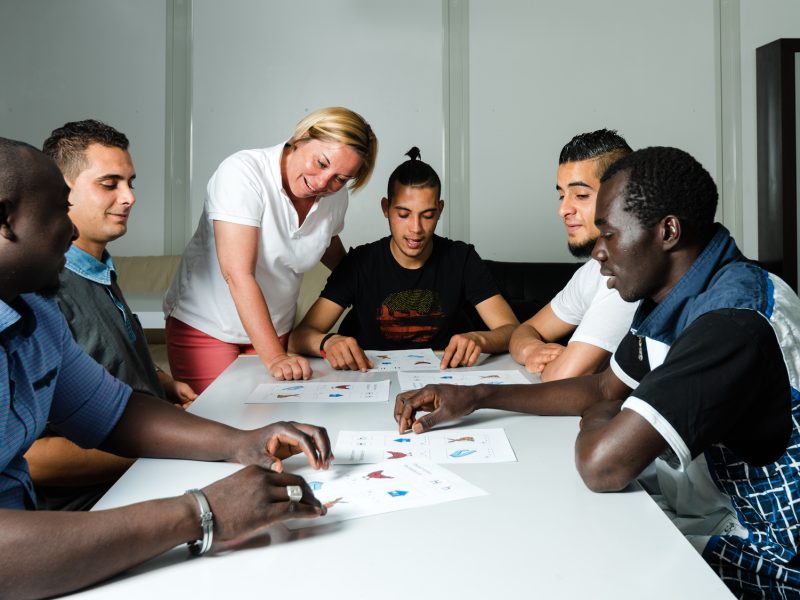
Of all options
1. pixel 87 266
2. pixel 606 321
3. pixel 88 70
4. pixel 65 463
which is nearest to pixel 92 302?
pixel 87 266

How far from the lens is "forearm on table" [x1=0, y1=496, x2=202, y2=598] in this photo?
727 mm

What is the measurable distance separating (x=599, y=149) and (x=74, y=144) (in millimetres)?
1305

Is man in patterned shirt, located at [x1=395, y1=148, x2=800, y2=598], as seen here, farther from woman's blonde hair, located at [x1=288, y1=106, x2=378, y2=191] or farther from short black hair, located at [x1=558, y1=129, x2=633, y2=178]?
woman's blonde hair, located at [x1=288, y1=106, x2=378, y2=191]

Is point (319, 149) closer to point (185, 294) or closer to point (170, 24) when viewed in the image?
point (185, 294)

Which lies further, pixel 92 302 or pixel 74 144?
pixel 74 144

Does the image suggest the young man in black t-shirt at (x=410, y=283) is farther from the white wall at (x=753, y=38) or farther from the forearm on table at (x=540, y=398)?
the white wall at (x=753, y=38)

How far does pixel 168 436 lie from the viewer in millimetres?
1183

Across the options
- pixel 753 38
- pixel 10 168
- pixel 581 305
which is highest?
pixel 753 38

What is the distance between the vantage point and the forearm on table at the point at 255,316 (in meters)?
1.91

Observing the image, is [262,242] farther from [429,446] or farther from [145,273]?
[145,273]

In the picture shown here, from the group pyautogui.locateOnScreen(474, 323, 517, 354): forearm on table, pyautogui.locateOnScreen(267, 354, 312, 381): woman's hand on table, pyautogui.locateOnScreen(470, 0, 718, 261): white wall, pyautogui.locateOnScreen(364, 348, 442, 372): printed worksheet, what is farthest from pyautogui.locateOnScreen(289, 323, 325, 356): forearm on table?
pyautogui.locateOnScreen(470, 0, 718, 261): white wall

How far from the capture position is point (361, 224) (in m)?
4.07

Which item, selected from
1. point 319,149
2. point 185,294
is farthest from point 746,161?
point 185,294

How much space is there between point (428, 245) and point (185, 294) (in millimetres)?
805
